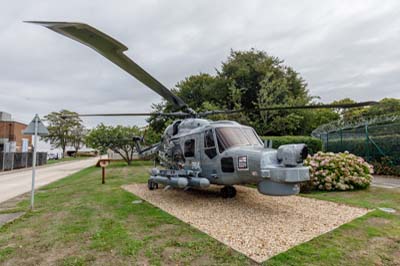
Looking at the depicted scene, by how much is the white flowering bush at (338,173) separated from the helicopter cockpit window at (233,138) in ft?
10.8

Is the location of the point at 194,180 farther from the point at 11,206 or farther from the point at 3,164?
the point at 3,164

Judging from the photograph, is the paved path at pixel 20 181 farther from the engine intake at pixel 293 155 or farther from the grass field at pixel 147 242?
the engine intake at pixel 293 155

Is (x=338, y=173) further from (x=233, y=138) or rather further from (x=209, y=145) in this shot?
(x=209, y=145)

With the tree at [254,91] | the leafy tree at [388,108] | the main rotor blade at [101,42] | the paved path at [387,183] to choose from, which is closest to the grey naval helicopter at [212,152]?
the main rotor blade at [101,42]

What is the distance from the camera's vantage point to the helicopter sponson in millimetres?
4711

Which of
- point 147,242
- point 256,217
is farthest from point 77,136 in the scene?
point 147,242

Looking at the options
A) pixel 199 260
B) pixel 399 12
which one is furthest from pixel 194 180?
pixel 399 12

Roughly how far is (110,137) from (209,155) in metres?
16.5

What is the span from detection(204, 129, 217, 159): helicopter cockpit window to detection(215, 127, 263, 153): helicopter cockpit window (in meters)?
0.18

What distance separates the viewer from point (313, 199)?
264 inches

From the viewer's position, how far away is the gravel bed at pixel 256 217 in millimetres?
3758

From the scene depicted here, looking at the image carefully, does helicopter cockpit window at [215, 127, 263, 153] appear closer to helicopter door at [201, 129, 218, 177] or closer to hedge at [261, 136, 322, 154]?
helicopter door at [201, 129, 218, 177]

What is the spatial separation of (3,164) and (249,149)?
2045 centimetres

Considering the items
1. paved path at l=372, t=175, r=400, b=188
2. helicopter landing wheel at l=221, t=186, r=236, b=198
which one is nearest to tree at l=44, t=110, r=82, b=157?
helicopter landing wheel at l=221, t=186, r=236, b=198
